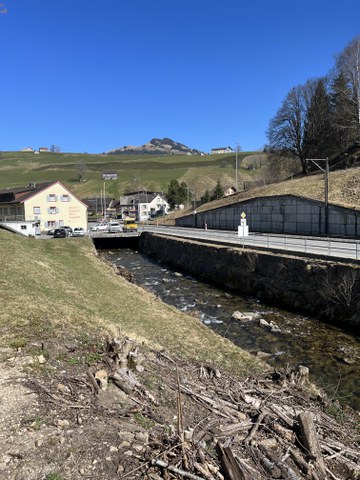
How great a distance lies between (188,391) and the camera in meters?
7.57

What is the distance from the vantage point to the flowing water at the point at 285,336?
42.2ft

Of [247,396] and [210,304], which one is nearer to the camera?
[247,396]

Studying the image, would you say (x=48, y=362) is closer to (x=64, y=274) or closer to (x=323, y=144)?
(x=64, y=274)

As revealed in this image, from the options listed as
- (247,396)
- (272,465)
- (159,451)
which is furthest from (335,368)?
(159,451)

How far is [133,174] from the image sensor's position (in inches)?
6432

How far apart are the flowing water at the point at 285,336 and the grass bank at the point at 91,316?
2.15 meters

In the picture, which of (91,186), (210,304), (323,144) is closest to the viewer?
(210,304)

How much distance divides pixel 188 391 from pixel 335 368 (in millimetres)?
8260

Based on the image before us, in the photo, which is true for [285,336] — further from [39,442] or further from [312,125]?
[312,125]

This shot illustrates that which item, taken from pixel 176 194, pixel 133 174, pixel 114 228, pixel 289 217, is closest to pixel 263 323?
pixel 289 217

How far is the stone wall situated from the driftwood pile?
31.2 metres

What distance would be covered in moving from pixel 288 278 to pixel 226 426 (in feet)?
59.3

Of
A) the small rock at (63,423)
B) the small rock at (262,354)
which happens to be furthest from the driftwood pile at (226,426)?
the small rock at (262,354)

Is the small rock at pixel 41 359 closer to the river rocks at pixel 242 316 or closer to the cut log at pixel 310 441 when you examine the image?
the cut log at pixel 310 441
